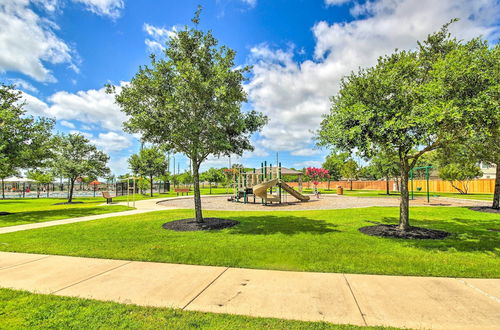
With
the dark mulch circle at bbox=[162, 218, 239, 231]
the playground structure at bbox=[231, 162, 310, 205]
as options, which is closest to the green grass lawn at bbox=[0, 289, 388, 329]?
the dark mulch circle at bbox=[162, 218, 239, 231]

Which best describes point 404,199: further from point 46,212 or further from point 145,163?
point 145,163

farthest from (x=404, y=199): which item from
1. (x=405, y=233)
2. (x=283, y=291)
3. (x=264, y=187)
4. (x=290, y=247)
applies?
(x=264, y=187)

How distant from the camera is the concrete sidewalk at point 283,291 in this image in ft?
11.3

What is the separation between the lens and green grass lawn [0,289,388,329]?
10.4ft

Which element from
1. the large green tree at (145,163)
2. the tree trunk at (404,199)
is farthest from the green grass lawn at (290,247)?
the large green tree at (145,163)

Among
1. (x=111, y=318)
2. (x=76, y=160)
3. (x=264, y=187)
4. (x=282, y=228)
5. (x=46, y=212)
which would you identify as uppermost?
(x=76, y=160)

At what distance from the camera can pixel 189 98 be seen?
9.24 metres

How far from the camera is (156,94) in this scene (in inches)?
381

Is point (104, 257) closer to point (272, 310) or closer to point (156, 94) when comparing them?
point (272, 310)

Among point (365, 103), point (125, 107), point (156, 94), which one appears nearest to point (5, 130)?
point (125, 107)

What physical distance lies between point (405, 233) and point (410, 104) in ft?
13.9

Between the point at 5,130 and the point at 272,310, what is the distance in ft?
60.3

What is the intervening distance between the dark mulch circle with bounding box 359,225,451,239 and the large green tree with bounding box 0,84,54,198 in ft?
58.8

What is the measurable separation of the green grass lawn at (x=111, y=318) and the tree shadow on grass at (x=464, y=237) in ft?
18.2
